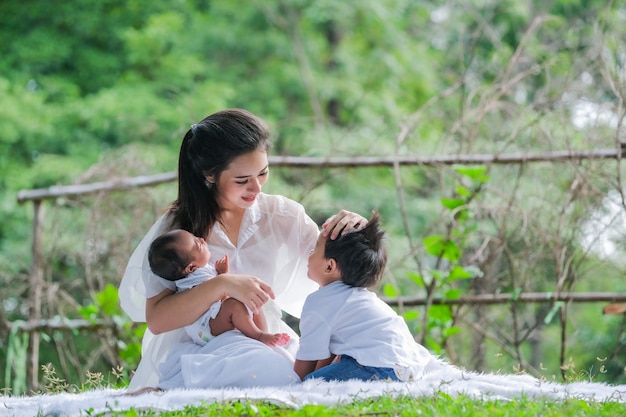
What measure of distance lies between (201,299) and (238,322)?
0.15m

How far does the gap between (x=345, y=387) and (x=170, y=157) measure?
6066mm

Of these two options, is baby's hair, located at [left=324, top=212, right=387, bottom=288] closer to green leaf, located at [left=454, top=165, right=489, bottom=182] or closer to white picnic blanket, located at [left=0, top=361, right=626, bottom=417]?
white picnic blanket, located at [left=0, top=361, right=626, bottom=417]

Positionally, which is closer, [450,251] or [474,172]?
[474,172]

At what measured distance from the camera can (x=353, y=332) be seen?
2717 millimetres

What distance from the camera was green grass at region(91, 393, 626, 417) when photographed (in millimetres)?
2326

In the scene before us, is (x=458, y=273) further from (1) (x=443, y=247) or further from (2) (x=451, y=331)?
(2) (x=451, y=331)

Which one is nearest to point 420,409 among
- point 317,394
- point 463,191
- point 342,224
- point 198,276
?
point 317,394

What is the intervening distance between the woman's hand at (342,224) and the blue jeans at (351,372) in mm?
397

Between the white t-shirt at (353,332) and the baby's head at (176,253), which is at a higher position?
the baby's head at (176,253)

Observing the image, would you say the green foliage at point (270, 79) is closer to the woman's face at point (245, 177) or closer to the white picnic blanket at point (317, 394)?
the woman's face at point (245, 177)

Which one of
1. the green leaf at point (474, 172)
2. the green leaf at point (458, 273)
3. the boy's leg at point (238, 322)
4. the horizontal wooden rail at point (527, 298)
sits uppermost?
the green leaf at point (474, 172)

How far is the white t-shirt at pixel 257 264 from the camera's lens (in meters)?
3.04

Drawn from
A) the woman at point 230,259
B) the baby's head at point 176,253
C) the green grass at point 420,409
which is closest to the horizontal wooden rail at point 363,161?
the woman at point 230,259

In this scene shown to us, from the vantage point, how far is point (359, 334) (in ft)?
8.90
